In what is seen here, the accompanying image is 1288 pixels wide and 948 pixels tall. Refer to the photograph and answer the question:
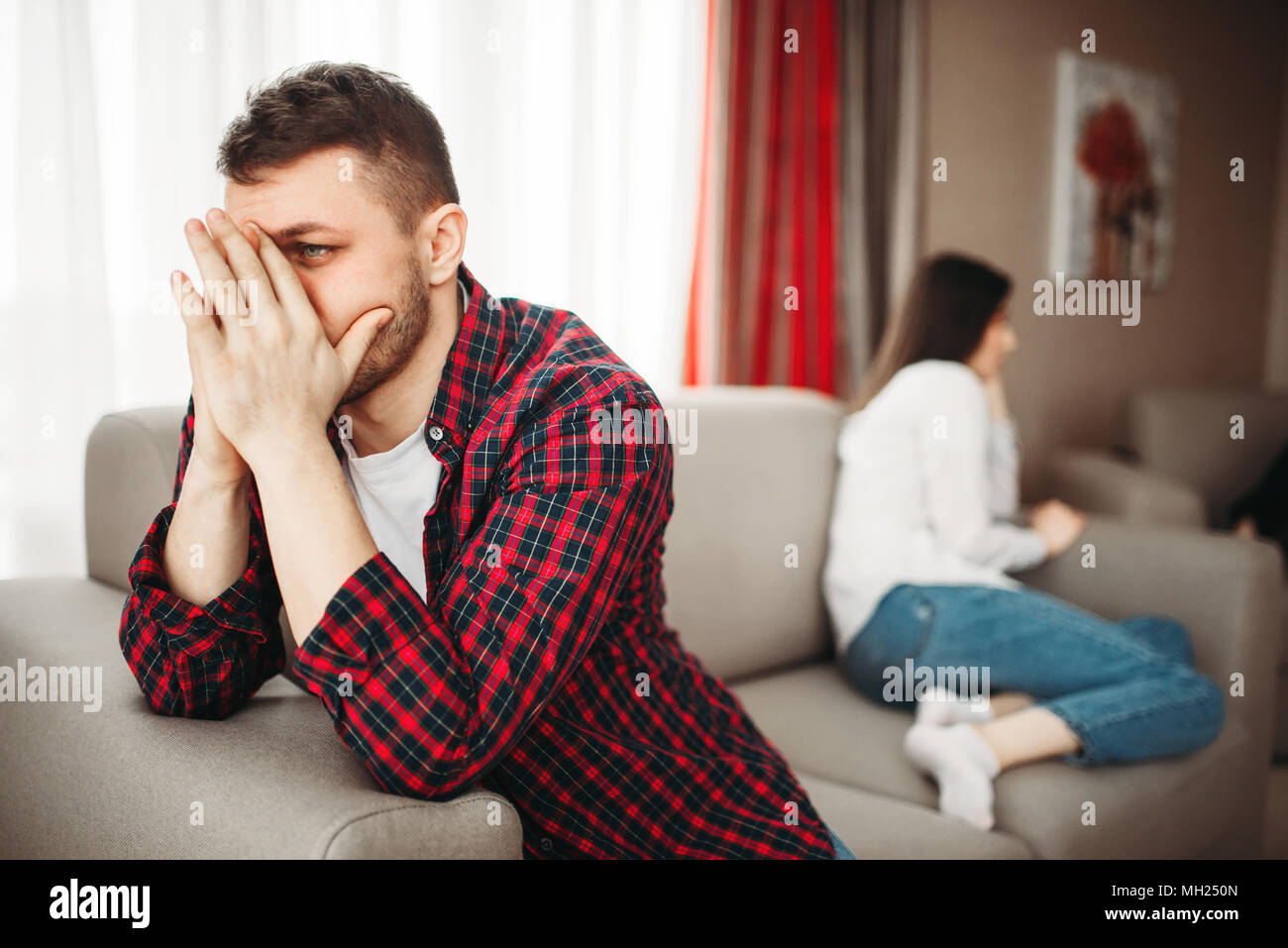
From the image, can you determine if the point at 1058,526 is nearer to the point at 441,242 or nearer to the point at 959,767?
the point at 959,767

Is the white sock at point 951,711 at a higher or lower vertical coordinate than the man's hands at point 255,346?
lower

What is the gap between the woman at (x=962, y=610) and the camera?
140 centimetres

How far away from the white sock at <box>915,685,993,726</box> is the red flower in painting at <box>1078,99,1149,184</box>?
8.55 feet

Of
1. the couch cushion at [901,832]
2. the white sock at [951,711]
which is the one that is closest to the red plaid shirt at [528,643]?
the couch cushion at [901,832]

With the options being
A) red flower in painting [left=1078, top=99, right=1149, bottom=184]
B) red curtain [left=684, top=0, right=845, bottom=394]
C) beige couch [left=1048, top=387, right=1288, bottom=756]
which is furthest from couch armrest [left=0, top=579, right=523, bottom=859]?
red flower in painting [left=1078, top=99, right=1149, bottom=184]

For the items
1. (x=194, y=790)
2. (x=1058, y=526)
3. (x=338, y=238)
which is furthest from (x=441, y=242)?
(x=1058, y=526)

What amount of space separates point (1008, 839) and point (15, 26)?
5.71ft

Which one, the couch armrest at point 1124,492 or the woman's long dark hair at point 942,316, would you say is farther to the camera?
the couch armrest at point 1124,492

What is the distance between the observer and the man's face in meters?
0.81

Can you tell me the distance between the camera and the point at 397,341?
854 millimetres

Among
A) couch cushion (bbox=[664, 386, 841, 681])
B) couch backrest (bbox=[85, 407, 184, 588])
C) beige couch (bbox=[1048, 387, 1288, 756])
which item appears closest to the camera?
couch backrest (bbox=[85, 407, 184, 588])

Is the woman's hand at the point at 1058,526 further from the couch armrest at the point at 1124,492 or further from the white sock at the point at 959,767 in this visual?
the white sock at the point at 959,767

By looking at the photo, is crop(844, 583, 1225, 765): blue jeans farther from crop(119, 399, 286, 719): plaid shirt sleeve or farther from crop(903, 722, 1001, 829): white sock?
crop(119, 399, 286, 719): plaid shirt sleeve

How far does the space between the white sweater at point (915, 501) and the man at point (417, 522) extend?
2.48 feet
